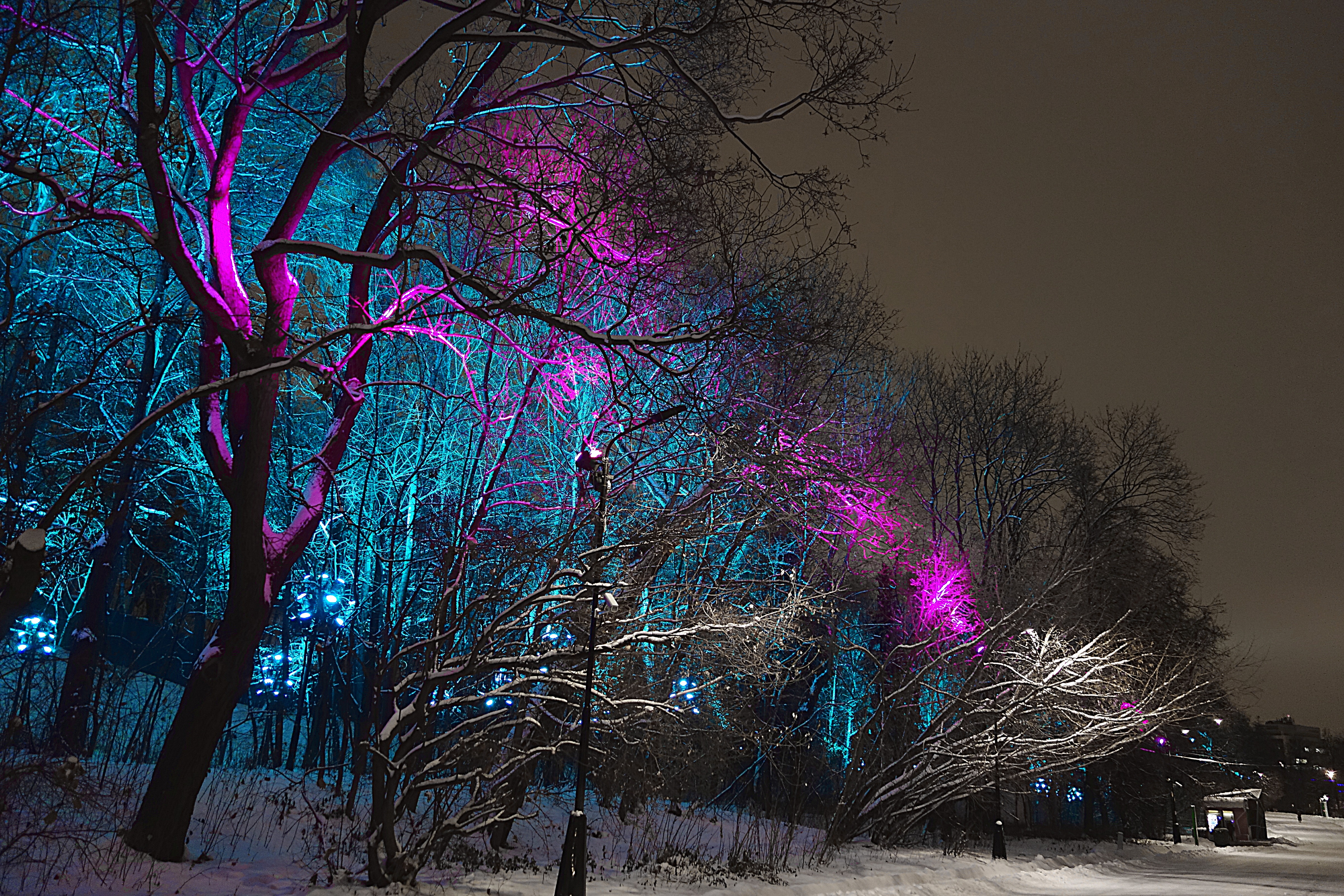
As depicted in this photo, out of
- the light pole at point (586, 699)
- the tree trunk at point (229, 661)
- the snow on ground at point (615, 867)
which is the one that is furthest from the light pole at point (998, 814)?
the tree trunk at point (229, 661)

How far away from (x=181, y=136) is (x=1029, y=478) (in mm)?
27962

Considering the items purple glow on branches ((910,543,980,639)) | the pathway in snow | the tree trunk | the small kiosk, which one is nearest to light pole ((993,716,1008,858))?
the pathway in snow

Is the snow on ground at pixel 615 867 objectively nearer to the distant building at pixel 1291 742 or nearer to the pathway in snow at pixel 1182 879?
the pathway in snow at pixel 1182 879

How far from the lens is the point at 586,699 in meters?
8.96

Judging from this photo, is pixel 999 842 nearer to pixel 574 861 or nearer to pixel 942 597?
pixel 942 597

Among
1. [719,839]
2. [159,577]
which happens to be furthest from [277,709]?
[719,839]

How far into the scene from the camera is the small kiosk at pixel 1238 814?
43.0 meters

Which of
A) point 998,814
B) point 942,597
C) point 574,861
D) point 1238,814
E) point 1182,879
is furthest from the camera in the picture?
point 1238,814

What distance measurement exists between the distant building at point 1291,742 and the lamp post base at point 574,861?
8914 cm

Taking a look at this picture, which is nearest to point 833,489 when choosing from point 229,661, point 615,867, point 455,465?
point 615,867

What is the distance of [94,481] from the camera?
12984mm

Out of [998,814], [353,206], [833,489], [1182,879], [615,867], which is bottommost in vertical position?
[1182,879]

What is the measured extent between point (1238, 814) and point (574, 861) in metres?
48.2

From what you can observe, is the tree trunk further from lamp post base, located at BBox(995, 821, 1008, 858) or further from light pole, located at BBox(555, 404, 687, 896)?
lamp post base, located at BBox(995, 821, 1008, 858)
